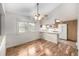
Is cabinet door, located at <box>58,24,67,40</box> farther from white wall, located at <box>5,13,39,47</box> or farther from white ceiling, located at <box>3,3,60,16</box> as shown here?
white wall, located at <box>5,13,39,47</box>

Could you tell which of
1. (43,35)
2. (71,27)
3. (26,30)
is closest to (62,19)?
(71,27)

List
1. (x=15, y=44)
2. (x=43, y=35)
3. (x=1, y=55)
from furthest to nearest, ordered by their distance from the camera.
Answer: (x=43, y=35), (x=15, y=44), (x=1, y=55)

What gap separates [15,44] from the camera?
1.34 metres

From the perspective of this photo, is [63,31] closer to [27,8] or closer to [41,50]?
[41,50]

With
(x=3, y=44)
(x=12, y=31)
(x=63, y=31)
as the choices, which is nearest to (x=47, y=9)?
(x=63, y=31)

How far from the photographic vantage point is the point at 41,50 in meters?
1.38

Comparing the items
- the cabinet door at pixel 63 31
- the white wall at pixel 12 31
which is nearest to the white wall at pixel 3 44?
the white wall at pixel 12 31

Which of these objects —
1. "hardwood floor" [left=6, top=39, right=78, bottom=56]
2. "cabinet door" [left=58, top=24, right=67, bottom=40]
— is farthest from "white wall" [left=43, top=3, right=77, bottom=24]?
"hardwood floor" [left=6, top=39, right=78, bottom=56]

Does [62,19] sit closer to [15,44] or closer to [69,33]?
[69,33]

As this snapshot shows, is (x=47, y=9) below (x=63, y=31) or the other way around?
the other way around

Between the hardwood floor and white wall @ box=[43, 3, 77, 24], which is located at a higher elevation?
A: white wall @ box=[43, 3, 77, 24]

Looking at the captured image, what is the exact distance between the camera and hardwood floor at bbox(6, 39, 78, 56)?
133 cm

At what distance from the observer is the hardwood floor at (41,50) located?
1.33 m

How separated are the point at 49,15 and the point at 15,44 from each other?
0.83 metres
